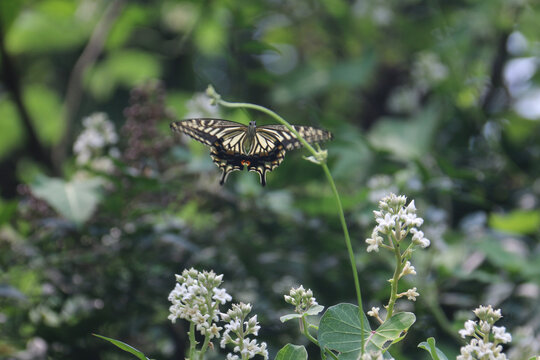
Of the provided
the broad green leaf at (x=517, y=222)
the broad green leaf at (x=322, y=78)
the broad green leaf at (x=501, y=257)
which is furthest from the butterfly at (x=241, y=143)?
the broad green leaf at (x=322, y=78)

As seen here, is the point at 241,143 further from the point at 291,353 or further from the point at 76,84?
the point at 76,84

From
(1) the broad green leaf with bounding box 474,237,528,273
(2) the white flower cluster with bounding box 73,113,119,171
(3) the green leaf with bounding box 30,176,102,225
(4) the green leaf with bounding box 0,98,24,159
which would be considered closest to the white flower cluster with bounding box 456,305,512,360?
(1) the broad green leaf with bounding box 474,237,528,273

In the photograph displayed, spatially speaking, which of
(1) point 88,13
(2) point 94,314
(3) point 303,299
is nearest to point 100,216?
(2) point 94,314

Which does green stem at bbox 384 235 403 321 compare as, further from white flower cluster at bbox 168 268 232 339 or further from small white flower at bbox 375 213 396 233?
white flower cluster at bbox 168 268 232 339

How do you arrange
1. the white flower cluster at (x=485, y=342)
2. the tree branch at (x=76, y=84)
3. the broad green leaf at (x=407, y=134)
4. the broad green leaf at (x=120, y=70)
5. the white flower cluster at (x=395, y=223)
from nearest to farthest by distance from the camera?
the white flower cluster at (x=485, y=342)
the white flower cluster at (x=395, y=223)
the tree branch at (x=76, y=84)
the broad green leaf at (x=407, y=134)
the broad green leaf at (x=120, y=70)

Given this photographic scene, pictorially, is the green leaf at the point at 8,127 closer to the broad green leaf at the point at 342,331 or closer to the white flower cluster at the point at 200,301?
the white flower cluster at the point at 200,301

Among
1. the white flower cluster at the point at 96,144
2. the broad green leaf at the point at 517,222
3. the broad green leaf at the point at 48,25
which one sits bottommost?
the broad green leaf at the point at 517,222

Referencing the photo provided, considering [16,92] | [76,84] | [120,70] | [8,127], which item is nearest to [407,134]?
[76,84]
